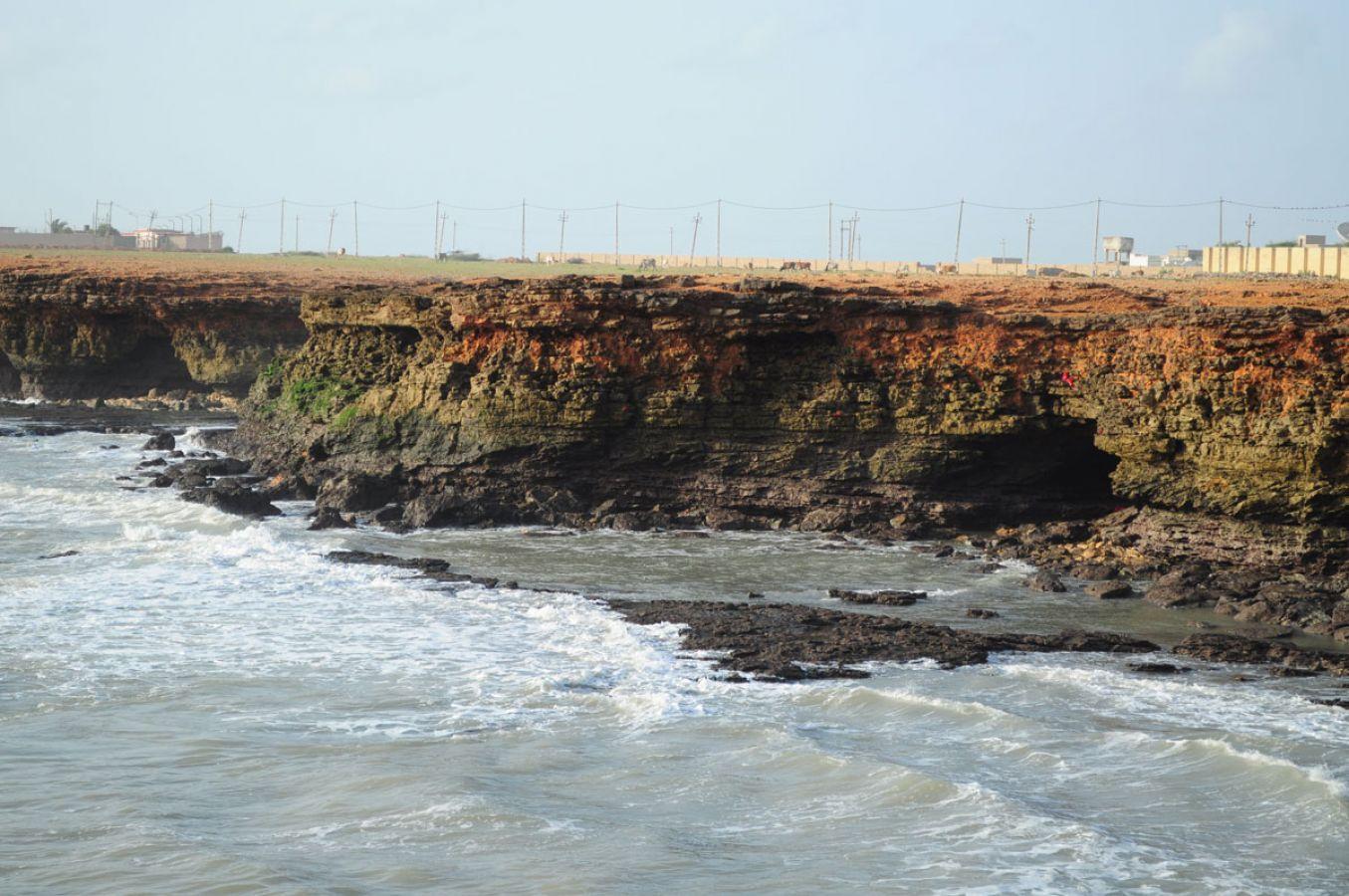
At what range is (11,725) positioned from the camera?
557 inches

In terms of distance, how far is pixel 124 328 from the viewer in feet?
156

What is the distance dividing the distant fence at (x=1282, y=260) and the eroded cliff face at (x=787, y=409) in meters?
15.9

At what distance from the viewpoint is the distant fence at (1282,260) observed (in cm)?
4047

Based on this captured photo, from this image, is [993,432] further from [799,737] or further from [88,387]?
[88,387]

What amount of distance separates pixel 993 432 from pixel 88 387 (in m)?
35.2

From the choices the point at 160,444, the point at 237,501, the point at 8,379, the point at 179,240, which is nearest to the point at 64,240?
the point at 179,240

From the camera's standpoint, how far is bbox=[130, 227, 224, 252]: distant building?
361 feet

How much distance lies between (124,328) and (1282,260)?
3846cm

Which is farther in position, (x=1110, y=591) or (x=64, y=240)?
(x=64, y=240)

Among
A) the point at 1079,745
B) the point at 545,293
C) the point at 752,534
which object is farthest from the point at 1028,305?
the point at 1079,745

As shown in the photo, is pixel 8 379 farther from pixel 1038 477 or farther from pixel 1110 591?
pixel 1110 591

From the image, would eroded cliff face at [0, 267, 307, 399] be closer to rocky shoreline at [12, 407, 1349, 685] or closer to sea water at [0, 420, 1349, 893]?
rocky shoreline at [12, 407, 1349, 685]

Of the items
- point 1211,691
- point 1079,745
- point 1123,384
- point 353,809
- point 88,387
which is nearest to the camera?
point 353,809

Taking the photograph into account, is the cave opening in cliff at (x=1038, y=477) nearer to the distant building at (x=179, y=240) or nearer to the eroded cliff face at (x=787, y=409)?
the eroded cliff face at (x=787, y=409)
